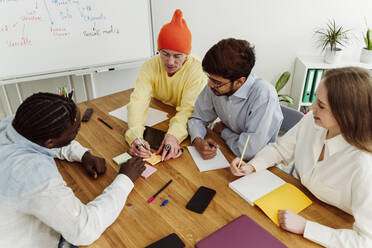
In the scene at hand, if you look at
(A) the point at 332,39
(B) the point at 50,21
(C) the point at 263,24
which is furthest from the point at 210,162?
(A) the point at 332,39

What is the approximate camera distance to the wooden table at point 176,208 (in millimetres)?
902

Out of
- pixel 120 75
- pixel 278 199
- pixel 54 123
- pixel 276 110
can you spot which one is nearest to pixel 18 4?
pixel 120 75

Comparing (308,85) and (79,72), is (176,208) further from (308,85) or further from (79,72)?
(308,85)

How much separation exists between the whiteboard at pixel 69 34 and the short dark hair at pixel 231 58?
55.3 inches

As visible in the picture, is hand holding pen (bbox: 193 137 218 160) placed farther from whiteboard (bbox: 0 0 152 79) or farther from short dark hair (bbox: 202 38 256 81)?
whiteboard (bbox: 0 0 152 79)

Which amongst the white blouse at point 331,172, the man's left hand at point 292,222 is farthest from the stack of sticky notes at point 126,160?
the man's left hand at point 292,222

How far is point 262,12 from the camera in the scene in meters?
2.86

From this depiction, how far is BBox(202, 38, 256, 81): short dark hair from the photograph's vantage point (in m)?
1.22

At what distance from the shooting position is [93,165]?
1204 millimetres

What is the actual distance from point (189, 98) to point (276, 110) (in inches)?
23.2

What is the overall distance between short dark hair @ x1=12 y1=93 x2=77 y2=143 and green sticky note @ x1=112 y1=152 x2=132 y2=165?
399mm

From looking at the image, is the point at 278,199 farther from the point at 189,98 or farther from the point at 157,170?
the point at 189,98

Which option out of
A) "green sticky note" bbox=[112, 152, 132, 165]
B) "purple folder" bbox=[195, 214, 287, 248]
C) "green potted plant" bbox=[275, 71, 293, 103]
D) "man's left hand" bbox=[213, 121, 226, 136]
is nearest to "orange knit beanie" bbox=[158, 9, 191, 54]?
"man's left hand" bbox=[213, 121, 226, 136]

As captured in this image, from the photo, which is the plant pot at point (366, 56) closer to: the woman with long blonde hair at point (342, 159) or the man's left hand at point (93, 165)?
the woman with long blonde hair at point (342, 159)
